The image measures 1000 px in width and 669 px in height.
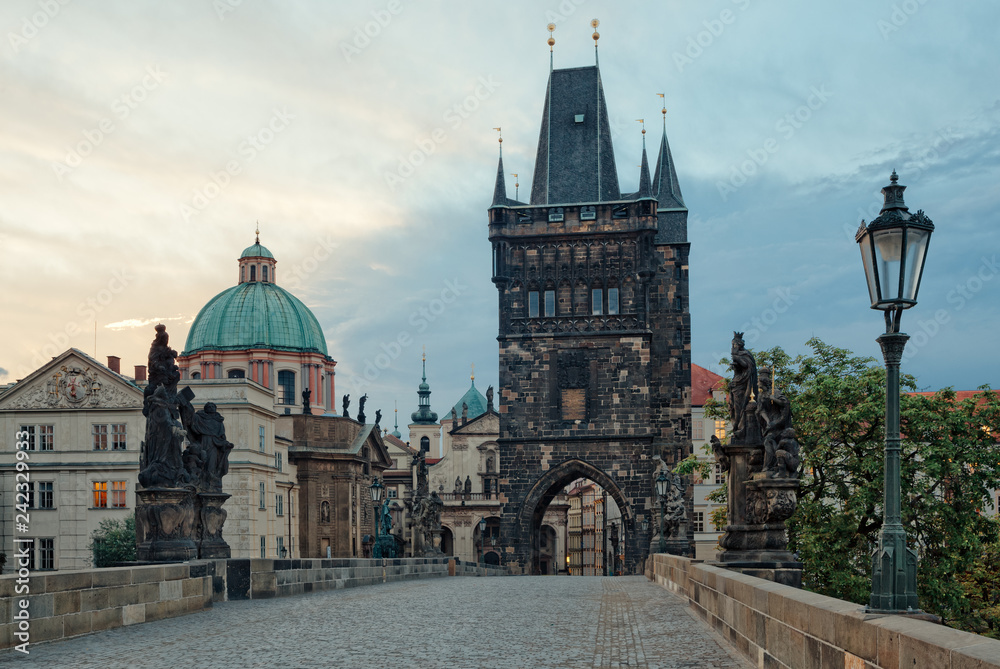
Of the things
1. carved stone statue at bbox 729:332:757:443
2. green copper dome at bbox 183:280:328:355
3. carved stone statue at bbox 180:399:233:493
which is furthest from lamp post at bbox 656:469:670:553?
green copper dome at bbox 183:280:328:355

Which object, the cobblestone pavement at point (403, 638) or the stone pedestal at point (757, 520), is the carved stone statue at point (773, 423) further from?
the cobblestone pavement at point (403, 638)

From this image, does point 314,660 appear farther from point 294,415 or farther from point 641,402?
point 294,415

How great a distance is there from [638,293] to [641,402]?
5.50m

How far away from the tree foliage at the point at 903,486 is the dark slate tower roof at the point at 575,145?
27129 mm

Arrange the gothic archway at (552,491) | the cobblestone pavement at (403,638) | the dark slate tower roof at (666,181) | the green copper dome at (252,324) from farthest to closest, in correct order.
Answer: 1. the green copper dome at (252,324)
2. the dark slate tower roof at (666,181)
3. the gothic archway at (552,491)
4. the cobblestone pavement at (403,638)

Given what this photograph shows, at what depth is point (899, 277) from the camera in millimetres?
7258

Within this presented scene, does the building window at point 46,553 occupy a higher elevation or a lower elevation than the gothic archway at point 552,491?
lower

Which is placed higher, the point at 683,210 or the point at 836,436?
the point at 683,210

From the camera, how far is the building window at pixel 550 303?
192 ft

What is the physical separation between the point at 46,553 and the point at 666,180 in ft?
135

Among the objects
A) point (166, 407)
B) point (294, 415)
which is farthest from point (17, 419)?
point (166, 407)

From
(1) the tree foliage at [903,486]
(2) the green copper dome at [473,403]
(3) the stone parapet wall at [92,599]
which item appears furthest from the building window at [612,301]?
(2) the green copper dome at [473,403]

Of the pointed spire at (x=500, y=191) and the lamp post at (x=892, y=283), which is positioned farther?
the pointed spire at (x=500, y=191)

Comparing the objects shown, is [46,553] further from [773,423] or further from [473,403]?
[473,403]
